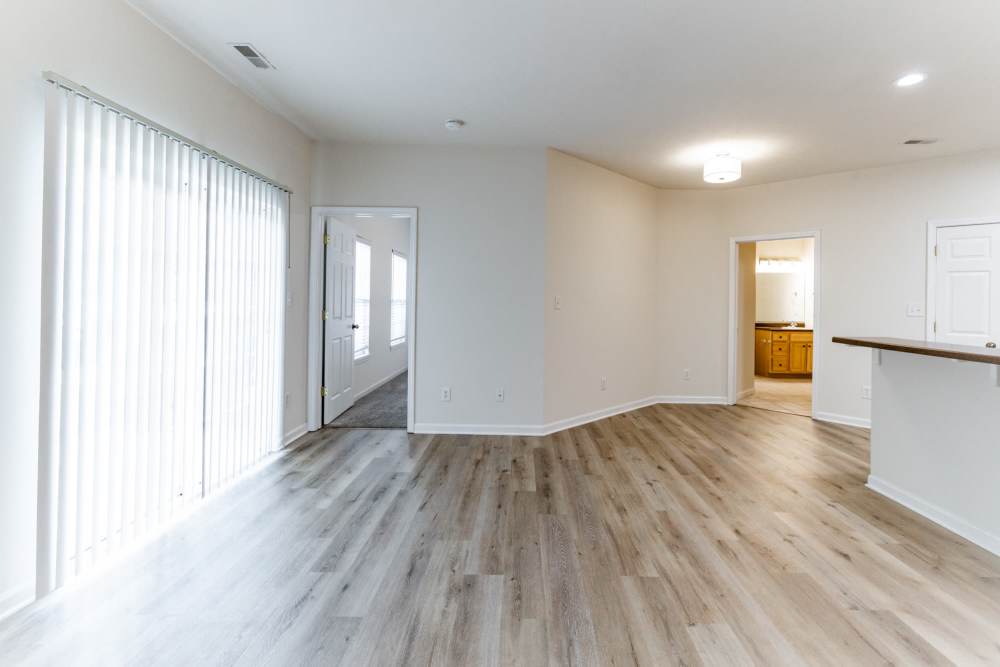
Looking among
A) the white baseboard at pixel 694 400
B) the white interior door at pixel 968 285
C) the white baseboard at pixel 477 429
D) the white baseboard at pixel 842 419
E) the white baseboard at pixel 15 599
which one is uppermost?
the white interior door at pixel 968 285

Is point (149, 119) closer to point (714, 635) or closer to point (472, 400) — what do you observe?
point (472, 400)

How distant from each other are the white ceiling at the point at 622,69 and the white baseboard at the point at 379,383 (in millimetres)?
3116

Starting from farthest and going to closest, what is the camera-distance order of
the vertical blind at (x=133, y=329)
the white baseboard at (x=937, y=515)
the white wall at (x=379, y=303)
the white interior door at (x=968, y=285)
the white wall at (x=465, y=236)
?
the white wall at (x=379, y=303), the white wall at (x=465, y=236), the white interior door at (x=968, y=285), the white baseboard at (x=937, y=515), the vertical blind at (x=133, y=329)

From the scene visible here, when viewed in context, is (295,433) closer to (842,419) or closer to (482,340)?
(482,340)

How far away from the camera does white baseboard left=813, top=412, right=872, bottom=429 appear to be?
490cm

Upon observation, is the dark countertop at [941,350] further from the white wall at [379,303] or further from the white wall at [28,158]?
the white wall at [379,303]

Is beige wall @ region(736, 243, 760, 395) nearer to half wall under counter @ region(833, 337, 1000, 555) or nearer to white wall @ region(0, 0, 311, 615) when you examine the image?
half wall under counter @ region(833, 337, 1000, 555)

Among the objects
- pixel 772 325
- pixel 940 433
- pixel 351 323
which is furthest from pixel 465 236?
pixel 772 325

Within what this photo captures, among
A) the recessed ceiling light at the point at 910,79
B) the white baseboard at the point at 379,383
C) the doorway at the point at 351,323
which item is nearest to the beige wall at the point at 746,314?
the recessed ceiling light at the point at 910,79

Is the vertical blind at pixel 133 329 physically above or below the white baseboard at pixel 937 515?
above

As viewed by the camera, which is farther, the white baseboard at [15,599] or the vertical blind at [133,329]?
the vertical blind at [133,329]

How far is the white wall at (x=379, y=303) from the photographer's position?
21.0ft

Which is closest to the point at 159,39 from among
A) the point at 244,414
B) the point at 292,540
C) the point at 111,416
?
the point at 111,416

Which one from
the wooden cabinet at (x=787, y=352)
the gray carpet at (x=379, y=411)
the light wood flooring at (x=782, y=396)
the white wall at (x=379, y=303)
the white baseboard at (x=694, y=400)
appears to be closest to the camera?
the gray carpet at (x=379, y=411)
